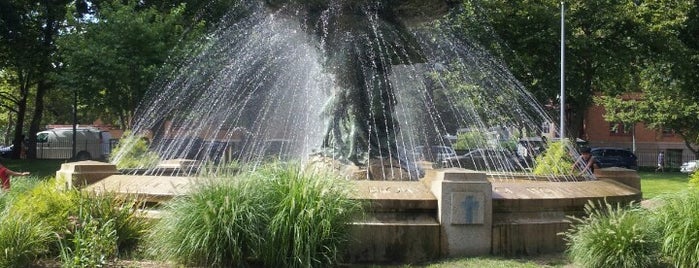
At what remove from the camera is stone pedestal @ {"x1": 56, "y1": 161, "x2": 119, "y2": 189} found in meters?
9.94

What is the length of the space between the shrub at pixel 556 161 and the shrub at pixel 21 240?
12956mm

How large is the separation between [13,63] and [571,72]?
2606cm

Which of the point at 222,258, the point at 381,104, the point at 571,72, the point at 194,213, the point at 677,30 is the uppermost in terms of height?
the point at 677,30

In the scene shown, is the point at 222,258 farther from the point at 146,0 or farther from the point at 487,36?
the point at 146,0

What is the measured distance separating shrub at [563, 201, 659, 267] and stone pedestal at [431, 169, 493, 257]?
1.17m

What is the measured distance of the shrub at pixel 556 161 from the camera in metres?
18.1

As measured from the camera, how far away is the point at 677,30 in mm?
31016

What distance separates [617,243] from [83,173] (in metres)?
7.36

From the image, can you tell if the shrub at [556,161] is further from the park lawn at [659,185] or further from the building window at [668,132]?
the building window at [668,132]

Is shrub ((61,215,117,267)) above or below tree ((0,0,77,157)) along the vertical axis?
below

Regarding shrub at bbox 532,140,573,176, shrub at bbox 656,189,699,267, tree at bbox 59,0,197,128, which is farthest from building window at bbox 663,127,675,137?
shrub at bbox 656,189,699,267

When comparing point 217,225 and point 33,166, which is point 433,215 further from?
point 33,166

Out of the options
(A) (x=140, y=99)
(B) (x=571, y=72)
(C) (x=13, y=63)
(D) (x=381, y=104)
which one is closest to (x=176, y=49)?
(A) (x=140, y=99)

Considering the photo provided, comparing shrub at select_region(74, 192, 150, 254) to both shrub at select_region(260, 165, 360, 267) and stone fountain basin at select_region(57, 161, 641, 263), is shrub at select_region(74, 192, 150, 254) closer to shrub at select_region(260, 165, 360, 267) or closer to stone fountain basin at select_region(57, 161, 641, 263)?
stone fountain basin at select_region(57, 161, 641, 263)
